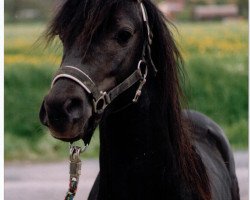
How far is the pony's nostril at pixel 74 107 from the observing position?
288cm

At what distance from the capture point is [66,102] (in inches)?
113

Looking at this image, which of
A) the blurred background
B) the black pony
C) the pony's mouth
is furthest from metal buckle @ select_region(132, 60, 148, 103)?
the blurred background

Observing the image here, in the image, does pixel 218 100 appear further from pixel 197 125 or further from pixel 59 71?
pixel 59 71

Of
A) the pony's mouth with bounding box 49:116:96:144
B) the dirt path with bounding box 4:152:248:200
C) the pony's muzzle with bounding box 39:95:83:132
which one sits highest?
the dirt path with bounding box 4:152:248:200

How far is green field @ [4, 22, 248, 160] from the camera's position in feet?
37.1

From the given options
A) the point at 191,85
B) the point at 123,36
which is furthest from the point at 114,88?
the point at 191,85

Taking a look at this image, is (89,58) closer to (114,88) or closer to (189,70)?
(114,88)

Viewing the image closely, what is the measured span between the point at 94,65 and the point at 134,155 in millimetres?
512

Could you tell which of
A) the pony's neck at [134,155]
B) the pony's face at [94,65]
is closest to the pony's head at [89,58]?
the pony's face at [94,65]

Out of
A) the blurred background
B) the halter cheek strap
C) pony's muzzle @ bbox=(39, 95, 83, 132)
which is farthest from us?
the blurred background

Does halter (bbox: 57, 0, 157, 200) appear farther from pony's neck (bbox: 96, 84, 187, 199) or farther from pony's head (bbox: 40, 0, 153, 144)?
pony's neck (bbox: 96, 84, 187, 199)

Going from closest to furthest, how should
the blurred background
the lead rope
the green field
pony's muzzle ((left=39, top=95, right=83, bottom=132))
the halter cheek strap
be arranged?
pony's muzzle ((left=39, top=95, right=83, bottom=132)) < the halter cheek strap < the lead rope < the green field < the blurred background

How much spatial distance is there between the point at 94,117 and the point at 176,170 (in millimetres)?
527

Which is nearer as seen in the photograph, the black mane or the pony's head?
the pony's head
